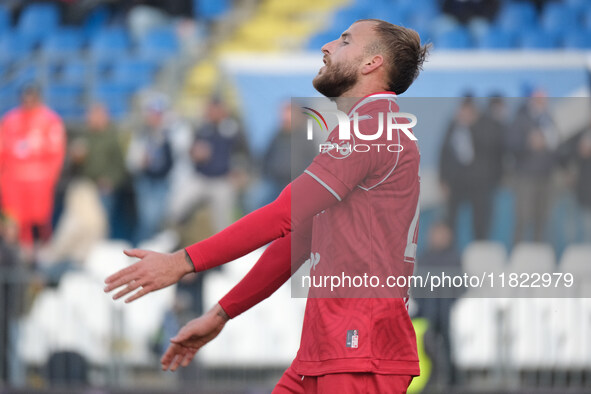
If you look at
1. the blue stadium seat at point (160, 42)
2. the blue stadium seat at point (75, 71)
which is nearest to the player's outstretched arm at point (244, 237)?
the blue stadium seat at point (75, 71)

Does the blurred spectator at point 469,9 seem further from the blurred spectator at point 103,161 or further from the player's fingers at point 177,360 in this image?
the player's fingers at point 177,360

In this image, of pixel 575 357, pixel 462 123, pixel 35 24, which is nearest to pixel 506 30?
pixel 462 123

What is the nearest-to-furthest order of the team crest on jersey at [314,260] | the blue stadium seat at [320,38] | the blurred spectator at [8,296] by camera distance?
the team crest on jersey at [314,260] → the blurred spectator at [8,296] → the blue stadium seat at [320,38]

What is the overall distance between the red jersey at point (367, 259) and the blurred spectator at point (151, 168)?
279 inches

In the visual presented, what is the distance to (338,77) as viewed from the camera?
130 inches

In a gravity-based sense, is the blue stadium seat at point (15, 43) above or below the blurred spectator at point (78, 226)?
above

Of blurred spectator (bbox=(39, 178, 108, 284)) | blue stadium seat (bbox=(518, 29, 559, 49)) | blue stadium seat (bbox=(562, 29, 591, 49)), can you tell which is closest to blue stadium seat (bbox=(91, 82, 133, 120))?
blurred spectator (bbox=(39, 178, 108, 284))

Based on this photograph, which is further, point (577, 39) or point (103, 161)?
point (577, 39)

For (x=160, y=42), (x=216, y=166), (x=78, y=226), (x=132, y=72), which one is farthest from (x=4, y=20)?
(x=216, y=166)

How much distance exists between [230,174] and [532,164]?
321 cm

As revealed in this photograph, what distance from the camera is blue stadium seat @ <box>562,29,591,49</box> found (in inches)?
470

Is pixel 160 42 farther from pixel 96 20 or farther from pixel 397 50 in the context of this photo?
pixel 397 50

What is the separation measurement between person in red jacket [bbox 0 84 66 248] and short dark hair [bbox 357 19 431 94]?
300 inches

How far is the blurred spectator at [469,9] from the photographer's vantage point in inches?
491
